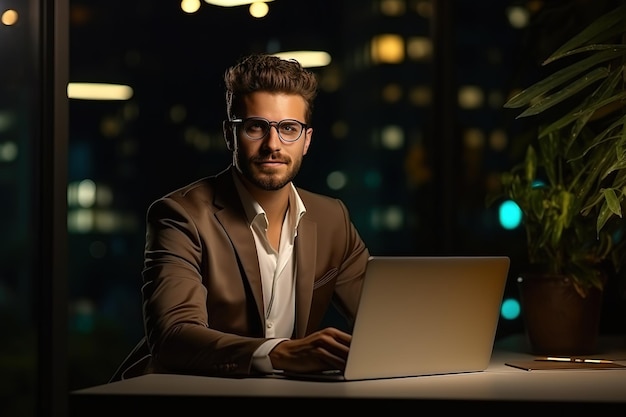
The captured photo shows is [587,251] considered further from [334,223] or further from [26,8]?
[26,8]

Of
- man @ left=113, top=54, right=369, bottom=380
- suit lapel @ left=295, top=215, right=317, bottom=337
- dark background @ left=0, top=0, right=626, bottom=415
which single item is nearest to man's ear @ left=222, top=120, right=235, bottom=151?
man @ left=113, top=54, right=369, bottom=380

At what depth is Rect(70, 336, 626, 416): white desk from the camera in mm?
1786

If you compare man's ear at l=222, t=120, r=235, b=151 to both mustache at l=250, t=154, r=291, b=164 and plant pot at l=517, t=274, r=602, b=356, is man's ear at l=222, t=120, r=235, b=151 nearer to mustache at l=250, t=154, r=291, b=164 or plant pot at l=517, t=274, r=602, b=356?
mustache at l=250, t=154, r=291, b=164

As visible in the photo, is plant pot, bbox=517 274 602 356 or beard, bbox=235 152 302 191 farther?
plant pot, bbox=517 274 602 356

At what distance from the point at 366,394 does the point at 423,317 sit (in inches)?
11.6

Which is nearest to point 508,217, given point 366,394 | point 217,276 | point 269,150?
point 269,150

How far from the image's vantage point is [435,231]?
13.8 feet

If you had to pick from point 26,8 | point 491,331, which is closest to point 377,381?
point 491,331

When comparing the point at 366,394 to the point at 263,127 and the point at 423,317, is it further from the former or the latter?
the point at 263,127

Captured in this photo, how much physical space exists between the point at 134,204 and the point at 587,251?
4.92 ft

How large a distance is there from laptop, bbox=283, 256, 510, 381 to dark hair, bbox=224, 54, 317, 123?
89 cm

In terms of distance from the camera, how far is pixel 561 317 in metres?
2.96

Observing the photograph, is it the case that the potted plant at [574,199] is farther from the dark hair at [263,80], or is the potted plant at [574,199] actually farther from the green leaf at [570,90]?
the dark hair at [263,80]

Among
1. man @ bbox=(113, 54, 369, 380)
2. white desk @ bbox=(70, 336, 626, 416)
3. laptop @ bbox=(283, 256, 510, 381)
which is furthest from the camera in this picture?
man @ bbox=(113, 54, 369, 380)
